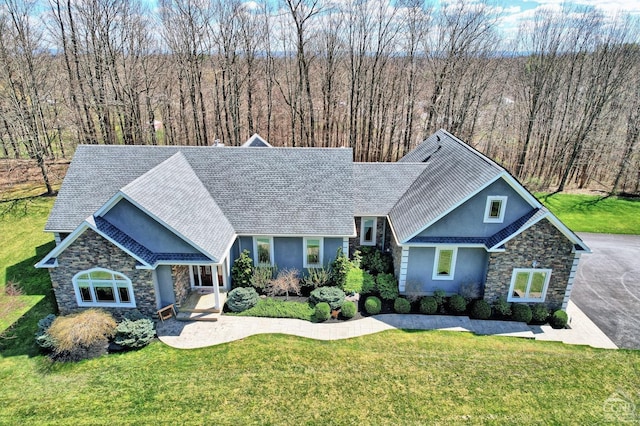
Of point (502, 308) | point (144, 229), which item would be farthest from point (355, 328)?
point (144, 229)

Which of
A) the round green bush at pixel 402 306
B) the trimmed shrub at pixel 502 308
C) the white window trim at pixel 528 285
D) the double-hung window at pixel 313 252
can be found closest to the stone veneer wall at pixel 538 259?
the white window trim at pixel 528 285

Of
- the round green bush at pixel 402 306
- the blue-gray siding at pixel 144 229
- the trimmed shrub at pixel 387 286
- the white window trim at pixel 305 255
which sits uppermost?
the blue-gray siding at pixel 144 229

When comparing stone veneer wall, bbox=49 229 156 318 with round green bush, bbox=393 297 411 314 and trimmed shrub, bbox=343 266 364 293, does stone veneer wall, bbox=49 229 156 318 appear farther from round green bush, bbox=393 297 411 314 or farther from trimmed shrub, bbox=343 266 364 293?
round green bush, bbox=393 297 411 314

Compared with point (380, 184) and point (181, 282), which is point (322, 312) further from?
point (380, 184)

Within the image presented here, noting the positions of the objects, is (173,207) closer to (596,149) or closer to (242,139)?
(242,139)

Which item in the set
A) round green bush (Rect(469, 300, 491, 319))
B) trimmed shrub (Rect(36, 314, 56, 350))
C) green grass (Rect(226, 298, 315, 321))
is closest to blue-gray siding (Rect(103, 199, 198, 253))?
green grass (Rect(226, 298, 315, 321))

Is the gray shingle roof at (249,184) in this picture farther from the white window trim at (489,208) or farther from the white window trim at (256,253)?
the white window trim at (489,208)
